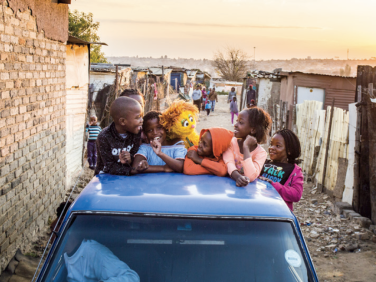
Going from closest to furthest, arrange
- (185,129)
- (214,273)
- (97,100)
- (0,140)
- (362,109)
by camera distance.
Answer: (214,273), (185,129), (0,140), (362,109), (97,100)

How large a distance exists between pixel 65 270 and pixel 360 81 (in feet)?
19.7

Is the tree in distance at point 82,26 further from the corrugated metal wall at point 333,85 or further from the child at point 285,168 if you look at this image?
the child at point 285,168

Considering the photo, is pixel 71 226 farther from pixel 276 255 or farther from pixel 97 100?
pixel 97 100

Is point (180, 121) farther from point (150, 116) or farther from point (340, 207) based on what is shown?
point (340, 207)

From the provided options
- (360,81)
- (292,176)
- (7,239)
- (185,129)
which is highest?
(360,81)

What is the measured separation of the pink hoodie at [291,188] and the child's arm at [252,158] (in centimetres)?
31

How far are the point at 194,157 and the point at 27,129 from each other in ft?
9.78

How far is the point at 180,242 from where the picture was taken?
2072mm

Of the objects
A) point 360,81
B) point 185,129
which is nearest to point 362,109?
point 360,81

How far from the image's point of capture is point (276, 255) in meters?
2.09

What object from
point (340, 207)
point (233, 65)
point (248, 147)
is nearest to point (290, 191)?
point (248, 147)

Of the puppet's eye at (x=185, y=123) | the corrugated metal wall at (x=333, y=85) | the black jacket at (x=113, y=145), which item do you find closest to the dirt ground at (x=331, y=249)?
the black jacket at (x=113, y=145)

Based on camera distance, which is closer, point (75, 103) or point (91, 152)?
point (75, 103)

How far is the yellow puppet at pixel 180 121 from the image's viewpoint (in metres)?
3.27
